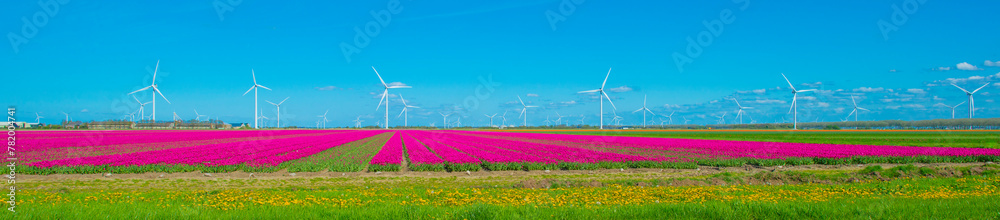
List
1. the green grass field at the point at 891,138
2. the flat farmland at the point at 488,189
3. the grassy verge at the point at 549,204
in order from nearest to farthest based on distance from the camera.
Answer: the grassy verge at the point at 549,204 < the flat farmland at the point at 488,189 < the green grass field at the point at 891,138

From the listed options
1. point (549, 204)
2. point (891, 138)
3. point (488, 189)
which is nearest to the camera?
point (549, 204)

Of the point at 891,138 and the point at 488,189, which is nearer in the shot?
the point at 488,189

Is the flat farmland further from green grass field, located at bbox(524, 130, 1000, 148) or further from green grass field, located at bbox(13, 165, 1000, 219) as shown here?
green grass field, located at bbox(524, 130, 1000, 148)

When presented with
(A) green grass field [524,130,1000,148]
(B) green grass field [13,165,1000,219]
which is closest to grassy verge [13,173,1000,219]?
(B) green grass field [13,165,1000,219]

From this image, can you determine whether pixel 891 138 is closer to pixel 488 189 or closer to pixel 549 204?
pixel 488 189

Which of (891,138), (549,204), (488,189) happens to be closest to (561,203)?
(549,204)

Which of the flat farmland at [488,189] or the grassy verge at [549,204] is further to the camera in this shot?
the flat farmland at [488,189]

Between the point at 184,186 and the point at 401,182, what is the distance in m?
7.14

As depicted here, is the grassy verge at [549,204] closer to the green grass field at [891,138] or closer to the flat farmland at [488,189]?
the flat farmland at [488,189]

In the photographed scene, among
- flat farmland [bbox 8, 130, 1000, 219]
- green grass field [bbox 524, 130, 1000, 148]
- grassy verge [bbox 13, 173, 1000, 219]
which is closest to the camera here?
grassy verge [bbox 13, 173, 1000, 219]

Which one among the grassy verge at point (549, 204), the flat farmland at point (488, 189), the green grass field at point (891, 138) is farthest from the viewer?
the green grass field at point (891, 138)

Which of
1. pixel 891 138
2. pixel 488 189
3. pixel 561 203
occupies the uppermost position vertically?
pixel 561 203

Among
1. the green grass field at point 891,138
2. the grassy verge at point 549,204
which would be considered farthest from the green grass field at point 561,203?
the green grass field at point 891,138

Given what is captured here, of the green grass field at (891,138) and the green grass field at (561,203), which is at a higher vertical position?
the green grass field at (561,203)
